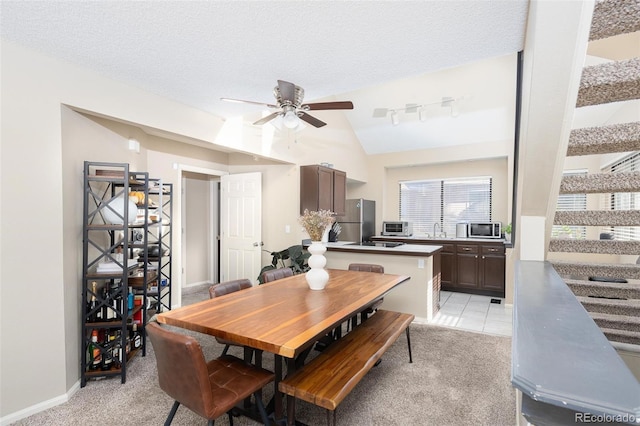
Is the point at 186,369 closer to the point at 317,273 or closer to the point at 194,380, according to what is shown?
the point at 194,380

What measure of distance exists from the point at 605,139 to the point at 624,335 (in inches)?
63.1

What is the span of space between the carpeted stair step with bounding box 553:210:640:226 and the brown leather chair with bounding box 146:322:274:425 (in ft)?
6.49

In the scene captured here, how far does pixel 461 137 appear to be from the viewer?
5.82 meters

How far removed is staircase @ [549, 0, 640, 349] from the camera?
117cm

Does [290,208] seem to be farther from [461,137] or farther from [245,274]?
[461,137]

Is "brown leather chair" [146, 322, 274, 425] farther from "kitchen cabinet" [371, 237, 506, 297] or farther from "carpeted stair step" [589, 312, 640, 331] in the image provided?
"kitchen cabinet" [371, 237, 506, 297]

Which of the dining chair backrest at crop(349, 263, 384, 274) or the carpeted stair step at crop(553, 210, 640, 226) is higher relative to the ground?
the carpeted stair step at crop(553, 210, 640, 226)

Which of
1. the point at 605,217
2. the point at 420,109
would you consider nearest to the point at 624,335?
the point at 605,217

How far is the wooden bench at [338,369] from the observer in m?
1.65

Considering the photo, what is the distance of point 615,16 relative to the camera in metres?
1.15

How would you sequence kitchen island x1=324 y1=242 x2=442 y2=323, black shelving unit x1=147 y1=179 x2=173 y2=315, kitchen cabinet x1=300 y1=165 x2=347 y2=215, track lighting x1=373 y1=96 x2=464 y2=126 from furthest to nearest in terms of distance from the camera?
track lighting x1=373 y1=96 x2=464 y2=126 < kitchen cabinet x1=300 y1=165 x2=347 y2=215 < kitchen island x1=324 y1=242 x2=442 y2=323 < black shelving unit x1=147 y1=179 x2=173 y2=315

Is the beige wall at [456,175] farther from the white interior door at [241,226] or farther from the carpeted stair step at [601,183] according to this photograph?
the carpeted stair step at [601,183]

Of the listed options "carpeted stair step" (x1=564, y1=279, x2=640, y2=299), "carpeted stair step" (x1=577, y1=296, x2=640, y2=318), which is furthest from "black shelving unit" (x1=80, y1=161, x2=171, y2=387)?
"carpeted stair step" (x1=577, y1=296, x2=640, y2=318)

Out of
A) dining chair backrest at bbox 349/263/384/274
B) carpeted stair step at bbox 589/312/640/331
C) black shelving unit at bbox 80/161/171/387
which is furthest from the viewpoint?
dining chair backrest at bbox 349/263/384/274
